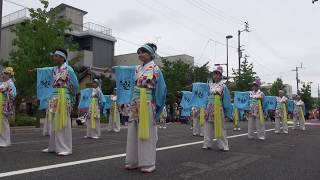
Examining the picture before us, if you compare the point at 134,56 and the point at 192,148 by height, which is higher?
the point at 134,56

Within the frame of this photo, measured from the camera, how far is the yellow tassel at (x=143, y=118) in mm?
Result: 7523

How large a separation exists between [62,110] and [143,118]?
8.62 ft

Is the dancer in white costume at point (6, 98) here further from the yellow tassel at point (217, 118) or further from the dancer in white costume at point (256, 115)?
the dancer in white costume at point (256, 115)

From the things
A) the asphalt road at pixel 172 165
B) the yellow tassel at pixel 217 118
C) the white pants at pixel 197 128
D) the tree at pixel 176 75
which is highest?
the tree at pixel 176 75

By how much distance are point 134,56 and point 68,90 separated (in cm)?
4546

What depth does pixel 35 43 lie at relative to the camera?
Answer: 75.4 feet

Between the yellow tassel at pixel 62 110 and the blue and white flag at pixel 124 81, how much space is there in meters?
1.46

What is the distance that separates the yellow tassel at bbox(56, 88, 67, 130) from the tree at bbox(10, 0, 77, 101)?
43.9 ft

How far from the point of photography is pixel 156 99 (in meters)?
7.91

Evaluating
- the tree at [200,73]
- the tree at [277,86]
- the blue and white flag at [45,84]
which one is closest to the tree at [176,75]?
the tree at [200,73]

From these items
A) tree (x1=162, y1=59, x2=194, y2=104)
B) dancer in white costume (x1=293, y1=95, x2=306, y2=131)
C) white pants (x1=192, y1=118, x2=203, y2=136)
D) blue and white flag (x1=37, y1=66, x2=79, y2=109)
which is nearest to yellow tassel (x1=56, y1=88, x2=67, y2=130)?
blue and white flag (x1=37, y1=66, x2=79, y2=109)

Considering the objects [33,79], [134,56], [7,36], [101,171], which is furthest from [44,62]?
[134,56]

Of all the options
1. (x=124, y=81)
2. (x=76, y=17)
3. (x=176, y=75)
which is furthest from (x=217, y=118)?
(x=76, y=17)

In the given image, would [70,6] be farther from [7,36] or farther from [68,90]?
[68,90]
